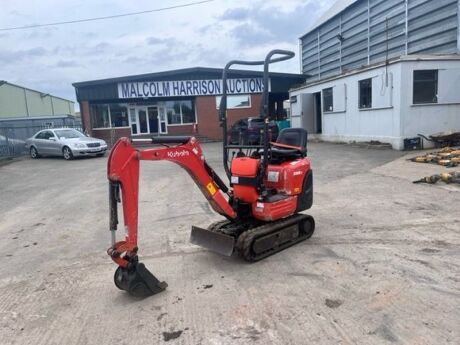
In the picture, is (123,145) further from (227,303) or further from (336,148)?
(336,148)

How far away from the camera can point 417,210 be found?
713cm

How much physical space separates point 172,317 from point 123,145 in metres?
1.65

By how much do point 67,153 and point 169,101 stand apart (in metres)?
11.7

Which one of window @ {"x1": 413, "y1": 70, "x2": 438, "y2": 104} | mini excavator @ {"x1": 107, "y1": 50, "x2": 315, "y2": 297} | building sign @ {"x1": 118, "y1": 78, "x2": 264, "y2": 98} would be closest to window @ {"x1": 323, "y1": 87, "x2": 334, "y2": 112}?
window @ {"x1": 413, "y1": 70, "x2": 438, "y2": 104}

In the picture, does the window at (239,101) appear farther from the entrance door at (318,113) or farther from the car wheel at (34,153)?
the car wheel at (34,153)

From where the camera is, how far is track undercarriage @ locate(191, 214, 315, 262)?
495 centimetres

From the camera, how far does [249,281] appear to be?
14.9 ft

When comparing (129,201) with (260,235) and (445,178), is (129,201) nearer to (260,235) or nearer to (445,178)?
(260,235)

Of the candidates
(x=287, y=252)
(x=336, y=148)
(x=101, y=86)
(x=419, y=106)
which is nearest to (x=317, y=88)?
(x=336, y=148)

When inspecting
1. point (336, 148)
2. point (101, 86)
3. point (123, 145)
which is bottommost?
point (336, 148)

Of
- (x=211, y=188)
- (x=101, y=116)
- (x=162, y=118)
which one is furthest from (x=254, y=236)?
(x=101, y=116)

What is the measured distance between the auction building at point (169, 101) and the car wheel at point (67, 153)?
30.5 ft

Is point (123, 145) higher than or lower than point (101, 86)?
lower

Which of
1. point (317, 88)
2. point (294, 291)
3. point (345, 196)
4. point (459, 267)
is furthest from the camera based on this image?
point (317, 88)
